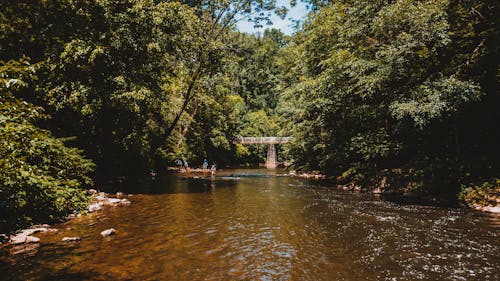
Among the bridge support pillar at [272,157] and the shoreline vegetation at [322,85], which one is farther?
the bridge support pillar at [272,157]

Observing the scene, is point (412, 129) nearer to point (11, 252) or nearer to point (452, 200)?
point (452, 200)

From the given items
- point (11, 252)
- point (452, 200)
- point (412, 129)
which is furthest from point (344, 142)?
point (11, 252)

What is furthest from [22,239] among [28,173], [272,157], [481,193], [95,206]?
[272,157]

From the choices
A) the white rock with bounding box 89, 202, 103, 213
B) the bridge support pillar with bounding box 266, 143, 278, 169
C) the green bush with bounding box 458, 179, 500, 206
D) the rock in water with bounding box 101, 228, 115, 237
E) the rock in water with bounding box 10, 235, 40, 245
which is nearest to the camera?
the rock in water with bounding box 10, 235, 40, 245

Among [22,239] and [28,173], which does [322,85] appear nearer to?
[28,173]

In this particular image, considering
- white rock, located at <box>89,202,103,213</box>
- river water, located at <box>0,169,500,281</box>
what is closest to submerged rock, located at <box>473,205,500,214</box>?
river water, located at <box>0,169,500,281</box>

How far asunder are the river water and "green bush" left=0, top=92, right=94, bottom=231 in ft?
3.03

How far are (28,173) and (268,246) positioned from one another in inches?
248

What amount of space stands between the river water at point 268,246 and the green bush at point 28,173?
0.92 meters

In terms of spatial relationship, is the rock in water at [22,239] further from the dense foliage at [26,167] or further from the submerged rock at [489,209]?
the submerged rock at [489,209]

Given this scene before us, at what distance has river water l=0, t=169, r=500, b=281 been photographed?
716 cm

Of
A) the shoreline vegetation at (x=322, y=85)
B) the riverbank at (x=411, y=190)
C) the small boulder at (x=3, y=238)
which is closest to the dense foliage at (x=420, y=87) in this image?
the shoreline vegetation at (x=322, y=85)

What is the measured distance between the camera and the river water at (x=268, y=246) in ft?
23.5

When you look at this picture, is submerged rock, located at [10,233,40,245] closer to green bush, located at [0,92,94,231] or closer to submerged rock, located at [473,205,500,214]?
green bush, located at [0,92,94,231]
